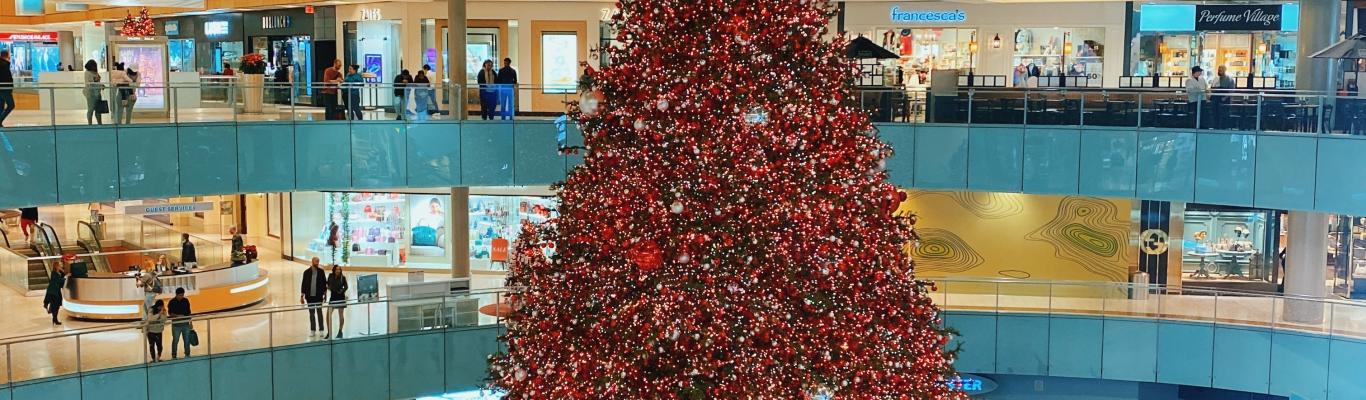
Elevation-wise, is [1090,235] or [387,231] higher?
[1090,235]

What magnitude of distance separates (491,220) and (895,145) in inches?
436

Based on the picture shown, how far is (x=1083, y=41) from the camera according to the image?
30188mm

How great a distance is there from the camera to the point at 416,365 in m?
19.2

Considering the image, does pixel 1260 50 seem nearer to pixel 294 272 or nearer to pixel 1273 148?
pixel 1273 148

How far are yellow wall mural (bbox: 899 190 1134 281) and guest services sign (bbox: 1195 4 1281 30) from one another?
522 cm

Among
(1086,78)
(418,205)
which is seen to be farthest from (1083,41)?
(418,205)

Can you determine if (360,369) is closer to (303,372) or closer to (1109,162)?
(303,372)

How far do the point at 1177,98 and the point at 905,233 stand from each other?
10.6 meters

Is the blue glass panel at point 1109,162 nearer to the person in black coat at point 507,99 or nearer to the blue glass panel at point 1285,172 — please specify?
Answer: the blue glass panel at point 1285,172

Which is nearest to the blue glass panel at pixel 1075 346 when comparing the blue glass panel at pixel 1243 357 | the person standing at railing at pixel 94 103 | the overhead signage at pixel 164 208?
the blue glass panel at pixel 1243 357

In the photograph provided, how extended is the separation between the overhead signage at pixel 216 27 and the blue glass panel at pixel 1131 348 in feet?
107

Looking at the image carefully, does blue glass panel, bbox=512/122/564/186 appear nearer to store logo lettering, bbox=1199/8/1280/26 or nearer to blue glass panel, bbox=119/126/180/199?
blue glass panel, bbox=119/126/180/199

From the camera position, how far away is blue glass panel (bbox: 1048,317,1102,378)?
819 inches

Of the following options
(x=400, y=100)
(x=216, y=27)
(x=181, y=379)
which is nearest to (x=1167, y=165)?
(x=400, y=100)
